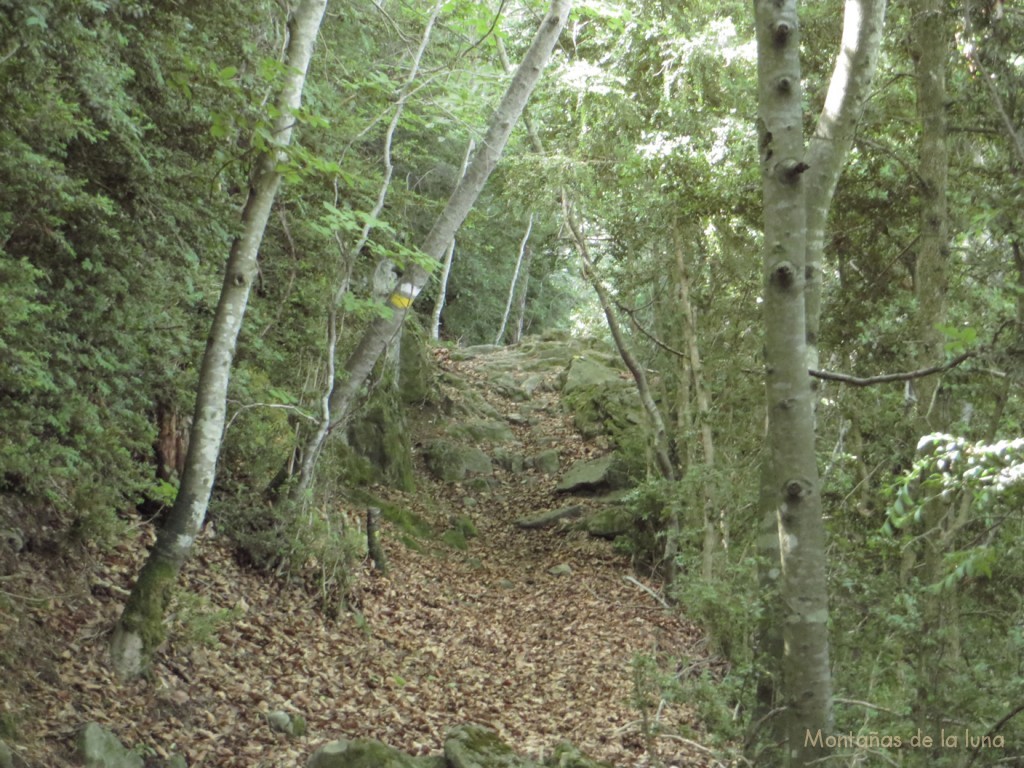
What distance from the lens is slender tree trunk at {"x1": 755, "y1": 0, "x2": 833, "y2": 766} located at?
10.8 ft

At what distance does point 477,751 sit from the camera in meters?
5.75

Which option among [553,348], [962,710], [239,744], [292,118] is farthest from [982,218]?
[553,348]

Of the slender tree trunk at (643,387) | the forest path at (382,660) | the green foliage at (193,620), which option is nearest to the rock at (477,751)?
the forest path at (382,660)

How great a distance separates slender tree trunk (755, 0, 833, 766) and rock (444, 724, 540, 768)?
2795 mm

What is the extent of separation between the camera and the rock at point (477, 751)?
5.59 metres

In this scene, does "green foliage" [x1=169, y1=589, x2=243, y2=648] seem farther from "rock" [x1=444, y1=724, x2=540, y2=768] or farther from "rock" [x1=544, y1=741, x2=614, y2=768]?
"rock" [x1=544, y1=741, x2=614, y2=768]

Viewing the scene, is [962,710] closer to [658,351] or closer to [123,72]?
[123,72]

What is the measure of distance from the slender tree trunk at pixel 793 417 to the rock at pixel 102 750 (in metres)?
3.51

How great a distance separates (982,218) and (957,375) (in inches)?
40.1

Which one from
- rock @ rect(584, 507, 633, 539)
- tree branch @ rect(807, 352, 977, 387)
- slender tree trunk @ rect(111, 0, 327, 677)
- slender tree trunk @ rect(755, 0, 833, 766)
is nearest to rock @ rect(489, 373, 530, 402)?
rock @ rect(584, 507, 633, 539)

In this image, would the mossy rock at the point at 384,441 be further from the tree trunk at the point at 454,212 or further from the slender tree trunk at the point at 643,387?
the tree trunk at the point at 454,212

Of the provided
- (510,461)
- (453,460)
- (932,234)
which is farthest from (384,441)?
(932,234)

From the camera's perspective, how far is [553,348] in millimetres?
22188

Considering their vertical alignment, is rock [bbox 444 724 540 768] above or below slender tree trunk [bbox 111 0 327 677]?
below
